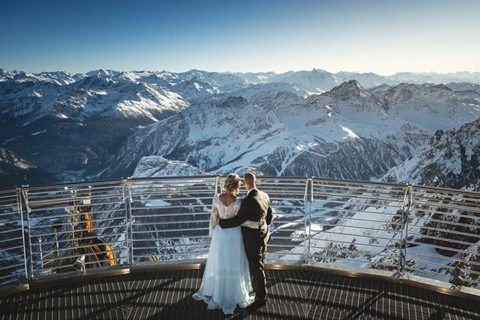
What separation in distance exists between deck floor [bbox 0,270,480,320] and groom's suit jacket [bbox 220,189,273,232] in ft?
5.26

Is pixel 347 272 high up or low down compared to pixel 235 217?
down

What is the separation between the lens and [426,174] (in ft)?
385

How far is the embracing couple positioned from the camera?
23.1ft

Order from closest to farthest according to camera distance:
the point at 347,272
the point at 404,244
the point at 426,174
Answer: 1. the point at 404,244
2. the point at 347,272
3. the point at 426,174

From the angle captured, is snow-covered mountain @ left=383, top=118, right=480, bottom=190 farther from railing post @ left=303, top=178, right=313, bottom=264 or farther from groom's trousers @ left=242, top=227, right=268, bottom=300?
groom's trousers @ left=242, top=227, right=268, bottom=300

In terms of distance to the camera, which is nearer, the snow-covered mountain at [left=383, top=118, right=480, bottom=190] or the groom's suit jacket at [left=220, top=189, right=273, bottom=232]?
the groom's suit jacket at [left=220, top=189, right=273, bottom=232]

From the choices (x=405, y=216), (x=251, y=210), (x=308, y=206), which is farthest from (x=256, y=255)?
(x=405, y=216)

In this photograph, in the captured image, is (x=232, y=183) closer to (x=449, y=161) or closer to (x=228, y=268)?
(x=228, y=268)

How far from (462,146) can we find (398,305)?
383ft

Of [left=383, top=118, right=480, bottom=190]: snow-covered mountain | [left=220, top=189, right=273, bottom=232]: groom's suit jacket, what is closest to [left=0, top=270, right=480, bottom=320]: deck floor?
[left=220, top=189, right=273, bottom=232]: groom's suit jacket

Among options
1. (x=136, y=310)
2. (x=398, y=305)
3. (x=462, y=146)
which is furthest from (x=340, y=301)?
(x=462, y=146)

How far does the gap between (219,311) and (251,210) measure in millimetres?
1926

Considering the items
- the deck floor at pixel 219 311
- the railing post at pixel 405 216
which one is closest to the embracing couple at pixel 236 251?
the deck floor at pixel 219 311

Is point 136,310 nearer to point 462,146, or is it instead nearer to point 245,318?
point 245,318
